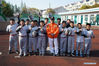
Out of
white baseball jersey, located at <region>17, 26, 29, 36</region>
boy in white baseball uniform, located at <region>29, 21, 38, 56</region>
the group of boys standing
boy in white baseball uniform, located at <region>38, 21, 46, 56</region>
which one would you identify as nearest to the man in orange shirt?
the group of boys standing

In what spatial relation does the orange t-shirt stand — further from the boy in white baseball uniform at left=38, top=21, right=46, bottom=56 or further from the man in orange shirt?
the boy in white baseball uniform at left=38, top=21, right=46, bottom=56

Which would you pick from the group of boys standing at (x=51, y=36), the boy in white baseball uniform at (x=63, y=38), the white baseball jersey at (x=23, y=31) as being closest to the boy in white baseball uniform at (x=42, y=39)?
the group of boys standing at (x=51, y=36)

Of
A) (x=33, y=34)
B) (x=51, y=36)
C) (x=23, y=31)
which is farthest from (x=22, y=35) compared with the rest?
(x=51, y=36)

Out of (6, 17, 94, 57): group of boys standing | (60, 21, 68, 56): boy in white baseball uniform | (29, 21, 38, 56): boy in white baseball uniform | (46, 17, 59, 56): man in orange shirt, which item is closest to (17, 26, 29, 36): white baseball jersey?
(6, 17, 94, 57): group of boys standing

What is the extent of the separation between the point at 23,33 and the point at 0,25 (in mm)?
13664

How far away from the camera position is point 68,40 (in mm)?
6582

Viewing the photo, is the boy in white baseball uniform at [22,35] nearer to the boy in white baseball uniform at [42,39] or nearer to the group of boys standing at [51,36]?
the group of boys standing at [51,36]

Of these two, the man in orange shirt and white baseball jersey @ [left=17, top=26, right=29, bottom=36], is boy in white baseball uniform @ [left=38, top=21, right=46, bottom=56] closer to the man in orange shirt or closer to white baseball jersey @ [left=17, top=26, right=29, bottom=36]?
the man in orange shirt

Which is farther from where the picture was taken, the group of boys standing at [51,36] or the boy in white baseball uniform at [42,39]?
the boy in white baseball uniform at [42,39]

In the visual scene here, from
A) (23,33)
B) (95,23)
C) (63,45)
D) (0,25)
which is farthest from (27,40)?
(95,23)

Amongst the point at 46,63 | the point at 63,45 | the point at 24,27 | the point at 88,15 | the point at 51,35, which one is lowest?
the point at 46,63

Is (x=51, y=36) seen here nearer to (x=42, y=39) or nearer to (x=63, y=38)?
(x=42, y=39)

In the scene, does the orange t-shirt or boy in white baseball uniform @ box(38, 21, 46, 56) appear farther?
boy in white baseball uniform @ box(38, 21, 46, 56)

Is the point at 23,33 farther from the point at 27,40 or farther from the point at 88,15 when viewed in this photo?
the point at 88,15
